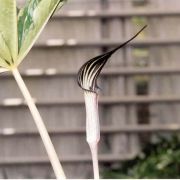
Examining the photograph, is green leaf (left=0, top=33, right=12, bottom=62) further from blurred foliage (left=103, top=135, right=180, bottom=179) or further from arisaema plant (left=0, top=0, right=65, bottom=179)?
blurred foliage (left=103, top=135, right=180, bottom=179)

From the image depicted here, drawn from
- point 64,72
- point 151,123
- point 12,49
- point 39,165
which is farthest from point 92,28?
point 12,49

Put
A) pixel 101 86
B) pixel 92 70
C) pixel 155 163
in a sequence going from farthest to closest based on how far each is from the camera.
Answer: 1. pixel 101 86
2. pixel 155 163
3. pixel 92 70

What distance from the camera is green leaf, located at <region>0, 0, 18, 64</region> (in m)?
0.65

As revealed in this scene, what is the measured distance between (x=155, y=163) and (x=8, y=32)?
1826 mm

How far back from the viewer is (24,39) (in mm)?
648

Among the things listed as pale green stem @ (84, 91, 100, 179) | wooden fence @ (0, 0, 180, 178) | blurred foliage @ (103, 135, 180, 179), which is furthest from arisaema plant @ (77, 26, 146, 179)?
wooden fence @ (0, 0, 180, 178)

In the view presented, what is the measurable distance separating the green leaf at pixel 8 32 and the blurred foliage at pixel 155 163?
1.72m

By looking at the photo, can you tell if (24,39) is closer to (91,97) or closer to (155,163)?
(91,97)

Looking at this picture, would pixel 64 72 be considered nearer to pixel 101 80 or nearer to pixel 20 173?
pixel 101 80

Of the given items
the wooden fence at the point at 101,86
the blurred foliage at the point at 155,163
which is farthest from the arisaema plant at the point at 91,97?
the wooden fence at the point at 101,86

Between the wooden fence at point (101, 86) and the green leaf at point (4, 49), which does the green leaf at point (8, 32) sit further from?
the wooden fence at point (101, 86)

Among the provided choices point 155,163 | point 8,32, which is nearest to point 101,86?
point 155,163

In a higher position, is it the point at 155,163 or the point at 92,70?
the point at 92,70

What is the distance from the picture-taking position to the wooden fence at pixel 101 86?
8.87 ft
